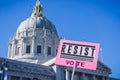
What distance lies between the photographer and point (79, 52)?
54.3 feet

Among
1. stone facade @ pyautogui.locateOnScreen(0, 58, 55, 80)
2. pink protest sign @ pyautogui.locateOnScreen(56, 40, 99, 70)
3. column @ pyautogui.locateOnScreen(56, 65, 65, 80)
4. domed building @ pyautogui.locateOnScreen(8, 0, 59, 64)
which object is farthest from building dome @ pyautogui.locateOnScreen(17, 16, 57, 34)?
pink protest sign @ pyautogui.locateOnScreen(56, 40, 99, 70)

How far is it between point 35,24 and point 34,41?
258 inches

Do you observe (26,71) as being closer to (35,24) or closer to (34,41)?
(34,41)

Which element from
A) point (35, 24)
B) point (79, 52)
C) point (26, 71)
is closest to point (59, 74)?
point (26, 71)

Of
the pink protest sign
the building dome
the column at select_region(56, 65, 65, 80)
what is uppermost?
the building dome

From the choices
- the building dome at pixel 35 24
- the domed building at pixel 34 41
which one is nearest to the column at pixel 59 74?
the domed building at pixel 34 41

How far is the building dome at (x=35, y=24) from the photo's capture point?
79.6 m

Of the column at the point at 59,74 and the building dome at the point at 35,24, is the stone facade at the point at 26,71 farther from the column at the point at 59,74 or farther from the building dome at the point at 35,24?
the building dome at the point at 35,24

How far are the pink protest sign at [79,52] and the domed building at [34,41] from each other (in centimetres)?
5449

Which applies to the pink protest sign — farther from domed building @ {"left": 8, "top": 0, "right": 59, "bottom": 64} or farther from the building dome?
the building dome

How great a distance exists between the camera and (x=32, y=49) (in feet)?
242

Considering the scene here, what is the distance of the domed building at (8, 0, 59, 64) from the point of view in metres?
73.1

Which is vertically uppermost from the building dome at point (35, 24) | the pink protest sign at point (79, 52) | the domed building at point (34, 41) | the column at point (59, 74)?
the building dome at point (35, 24)

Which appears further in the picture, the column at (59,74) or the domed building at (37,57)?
the column at (59,74)
